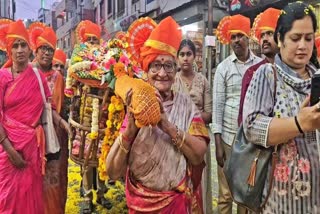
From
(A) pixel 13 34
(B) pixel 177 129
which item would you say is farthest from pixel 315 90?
(A) pixel 13 34

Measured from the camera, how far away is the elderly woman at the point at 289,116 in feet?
5.63

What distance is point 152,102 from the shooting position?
183 cm

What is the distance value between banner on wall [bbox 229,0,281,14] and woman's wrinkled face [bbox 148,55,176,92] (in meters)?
7.13

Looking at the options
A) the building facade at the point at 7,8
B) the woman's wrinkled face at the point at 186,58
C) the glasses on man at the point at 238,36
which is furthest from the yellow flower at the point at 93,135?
the building facade at the point at 7,8

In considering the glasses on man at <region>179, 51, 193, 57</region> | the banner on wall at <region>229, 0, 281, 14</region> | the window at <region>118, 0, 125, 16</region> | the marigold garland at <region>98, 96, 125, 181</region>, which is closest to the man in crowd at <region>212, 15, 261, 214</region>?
the glasses on man at <region>179, 51, 193, 57</region>

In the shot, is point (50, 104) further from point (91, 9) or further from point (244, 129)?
point (91, 9)

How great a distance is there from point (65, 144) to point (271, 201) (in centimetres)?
307

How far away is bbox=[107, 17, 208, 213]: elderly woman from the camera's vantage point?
2.06 meters

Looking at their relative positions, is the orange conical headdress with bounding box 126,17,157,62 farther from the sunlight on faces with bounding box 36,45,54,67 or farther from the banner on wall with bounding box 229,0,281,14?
the banner on wall with bounding box 229,0,281,14

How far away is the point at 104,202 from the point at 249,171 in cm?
360

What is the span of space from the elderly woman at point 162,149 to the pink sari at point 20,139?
5.10ft

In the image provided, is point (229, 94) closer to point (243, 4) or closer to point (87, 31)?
point (87, 31)

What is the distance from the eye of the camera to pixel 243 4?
9891mm

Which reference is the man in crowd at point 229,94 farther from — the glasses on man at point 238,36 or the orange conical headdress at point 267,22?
the orange conical headdress at point 267,22
